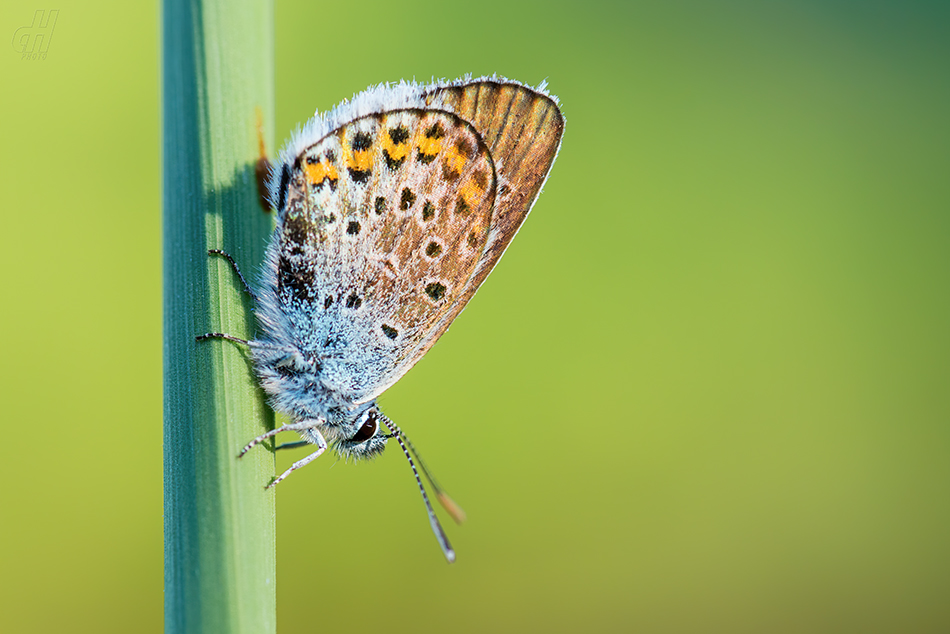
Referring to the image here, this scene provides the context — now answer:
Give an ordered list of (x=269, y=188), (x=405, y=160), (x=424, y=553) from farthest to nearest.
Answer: (x=424, y=553) → (x=405, y=160) → (x=269, y=188)

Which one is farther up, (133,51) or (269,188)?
(133,51)

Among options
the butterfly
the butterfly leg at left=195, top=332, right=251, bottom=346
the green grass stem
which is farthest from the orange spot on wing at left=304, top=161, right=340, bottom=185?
the butterfly leg at left=195, top=332, right=251, bottom=346

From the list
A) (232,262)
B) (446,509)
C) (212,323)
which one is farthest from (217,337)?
(446,509)

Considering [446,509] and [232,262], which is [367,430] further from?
[232,262]

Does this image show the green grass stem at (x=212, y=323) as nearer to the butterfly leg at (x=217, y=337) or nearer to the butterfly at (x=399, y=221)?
the butterfly leg at (x=217, y=337)

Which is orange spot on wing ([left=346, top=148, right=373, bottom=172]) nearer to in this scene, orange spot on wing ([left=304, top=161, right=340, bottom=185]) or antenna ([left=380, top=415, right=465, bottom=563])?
orange spot on wing ([left=304, top=161, right=340, bottom=185])

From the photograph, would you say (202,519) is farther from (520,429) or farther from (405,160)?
(520,429)

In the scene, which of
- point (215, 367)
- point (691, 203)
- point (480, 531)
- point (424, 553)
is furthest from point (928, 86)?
point (215, 367)
